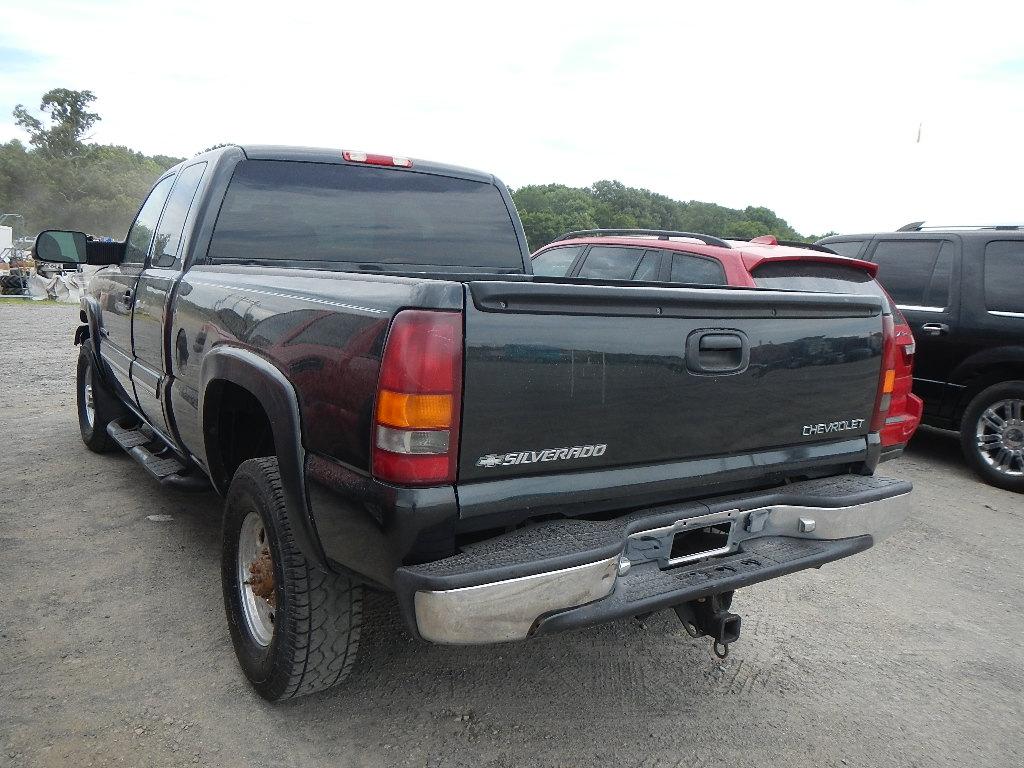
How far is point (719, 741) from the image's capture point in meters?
2.63

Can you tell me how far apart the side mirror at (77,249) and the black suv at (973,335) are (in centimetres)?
585

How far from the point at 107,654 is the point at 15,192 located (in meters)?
84.3

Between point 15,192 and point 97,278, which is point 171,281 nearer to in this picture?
point 97,278

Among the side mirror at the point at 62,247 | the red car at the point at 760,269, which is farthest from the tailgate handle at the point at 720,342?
the side mirror at the point at 62,247

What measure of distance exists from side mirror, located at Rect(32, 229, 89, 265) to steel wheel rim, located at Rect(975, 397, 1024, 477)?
6350 mm

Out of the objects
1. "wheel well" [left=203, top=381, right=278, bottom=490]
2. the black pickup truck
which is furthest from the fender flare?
"wheel well" [left=203, top=381, right=278, bottom=490]

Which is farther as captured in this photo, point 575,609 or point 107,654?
point 107,654

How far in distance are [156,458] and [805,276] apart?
406 centimetres

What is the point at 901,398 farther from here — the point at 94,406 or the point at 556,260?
the point at 94,406

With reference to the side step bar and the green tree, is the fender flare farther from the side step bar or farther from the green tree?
the green tree

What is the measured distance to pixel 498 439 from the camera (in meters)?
2.09

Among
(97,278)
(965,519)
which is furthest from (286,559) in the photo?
(965,519)

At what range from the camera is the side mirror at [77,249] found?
4.76 m

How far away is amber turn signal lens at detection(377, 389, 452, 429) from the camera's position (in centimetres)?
200
